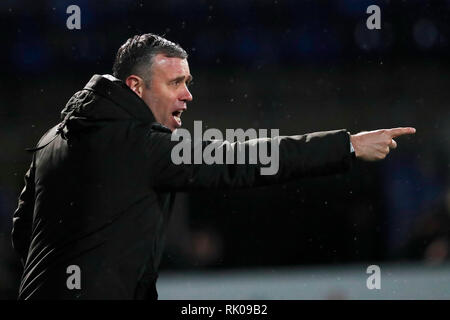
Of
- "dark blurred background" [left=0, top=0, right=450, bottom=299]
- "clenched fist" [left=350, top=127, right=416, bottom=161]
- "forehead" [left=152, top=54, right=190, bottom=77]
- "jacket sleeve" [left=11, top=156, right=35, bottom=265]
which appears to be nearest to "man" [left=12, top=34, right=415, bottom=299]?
"clenched fist" [left=350, top=127, right=416, bottom=161]

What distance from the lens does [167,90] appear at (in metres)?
3.50

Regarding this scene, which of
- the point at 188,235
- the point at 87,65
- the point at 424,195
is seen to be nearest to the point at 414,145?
the point at 424,195

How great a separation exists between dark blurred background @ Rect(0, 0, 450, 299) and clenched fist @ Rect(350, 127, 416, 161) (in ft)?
17.9

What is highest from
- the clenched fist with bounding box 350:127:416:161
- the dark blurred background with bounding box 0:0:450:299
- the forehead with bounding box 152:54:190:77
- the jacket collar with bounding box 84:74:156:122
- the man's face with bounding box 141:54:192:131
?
the dark blurred background with bounding box 0:0:450:299

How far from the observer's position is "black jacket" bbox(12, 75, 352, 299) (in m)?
3.03

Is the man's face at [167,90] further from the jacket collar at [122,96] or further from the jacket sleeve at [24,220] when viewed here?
the jacket sleeve at [24,220]

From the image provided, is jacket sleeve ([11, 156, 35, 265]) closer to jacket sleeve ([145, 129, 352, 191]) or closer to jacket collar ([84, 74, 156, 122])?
jacket collar ([84, 74, 156, 122])

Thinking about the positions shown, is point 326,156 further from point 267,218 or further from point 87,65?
point 87,65

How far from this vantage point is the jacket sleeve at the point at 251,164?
303 cm

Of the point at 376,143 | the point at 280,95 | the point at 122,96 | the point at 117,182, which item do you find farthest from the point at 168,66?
the point at 280,95

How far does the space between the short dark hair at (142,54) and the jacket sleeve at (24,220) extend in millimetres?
509

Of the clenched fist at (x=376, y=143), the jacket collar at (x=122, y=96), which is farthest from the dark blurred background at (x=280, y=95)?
the clenched fist at (x=376, y=143)

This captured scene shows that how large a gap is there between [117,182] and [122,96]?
0.30m

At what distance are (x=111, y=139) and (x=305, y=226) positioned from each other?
6.00 meters
